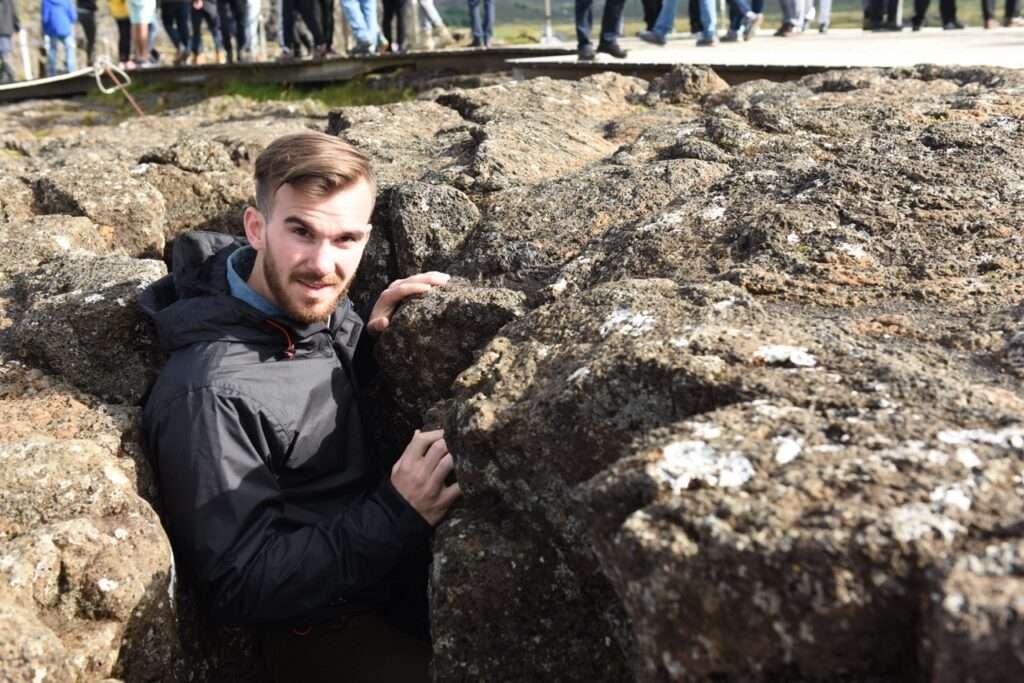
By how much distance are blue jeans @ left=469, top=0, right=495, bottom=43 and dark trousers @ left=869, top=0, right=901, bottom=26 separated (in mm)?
7529

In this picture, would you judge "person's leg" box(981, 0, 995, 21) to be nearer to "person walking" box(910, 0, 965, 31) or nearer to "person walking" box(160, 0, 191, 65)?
"person walking" box(910, 0, 965, 31)

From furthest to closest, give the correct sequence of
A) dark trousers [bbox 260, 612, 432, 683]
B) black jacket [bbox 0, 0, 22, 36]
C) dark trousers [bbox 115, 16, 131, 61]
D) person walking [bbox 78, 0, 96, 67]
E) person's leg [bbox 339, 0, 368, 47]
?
person walking [bbox 78, 0, 96, 67] < dark trousers [bbox 115, 16, 131, 61] < black jacket [bbox 0, 0, 22, 36] < person's leg [bbox 339, 0, 368, 47] < dark trousers [bbox 260, 612, 432, 683]

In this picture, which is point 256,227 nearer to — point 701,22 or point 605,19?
point 605,19

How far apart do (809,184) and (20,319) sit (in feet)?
12.3

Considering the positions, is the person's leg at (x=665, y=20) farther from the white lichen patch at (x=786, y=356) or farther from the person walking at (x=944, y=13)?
the white lichen patch at (x=786, y=356)

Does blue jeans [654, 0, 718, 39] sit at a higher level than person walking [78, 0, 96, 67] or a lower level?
lower

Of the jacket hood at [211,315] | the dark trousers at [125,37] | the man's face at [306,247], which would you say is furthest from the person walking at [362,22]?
the man's face at [306,247]

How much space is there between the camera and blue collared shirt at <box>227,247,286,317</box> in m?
4.29

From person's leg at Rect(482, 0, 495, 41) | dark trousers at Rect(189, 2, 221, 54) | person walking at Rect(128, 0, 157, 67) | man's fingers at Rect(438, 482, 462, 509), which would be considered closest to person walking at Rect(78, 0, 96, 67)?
person walking at Rect(128, 0, 157, 67)

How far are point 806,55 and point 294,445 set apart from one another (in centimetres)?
1052

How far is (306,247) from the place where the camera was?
4.23 m

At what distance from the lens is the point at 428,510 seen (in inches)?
150

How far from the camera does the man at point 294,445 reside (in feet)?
12.5

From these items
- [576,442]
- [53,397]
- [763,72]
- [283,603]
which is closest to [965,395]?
[576,442]
